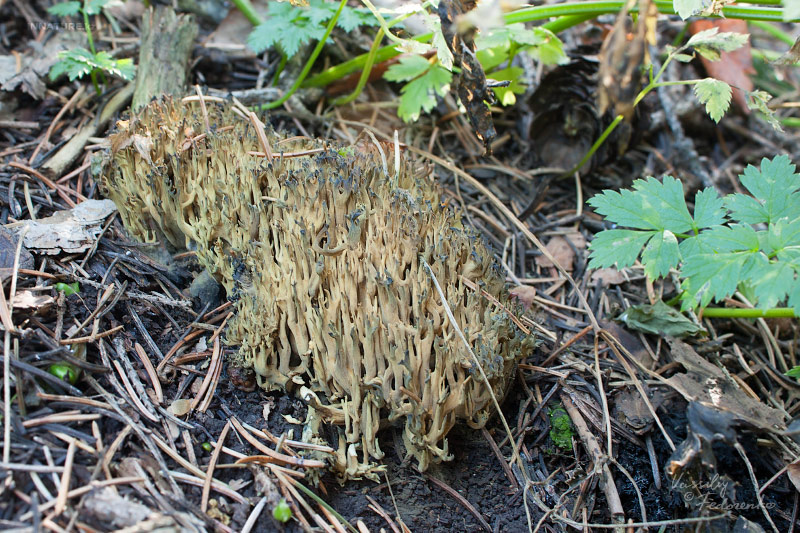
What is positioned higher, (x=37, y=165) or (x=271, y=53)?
(x=271, y=53)

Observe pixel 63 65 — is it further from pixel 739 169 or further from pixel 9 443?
pixel 739 169

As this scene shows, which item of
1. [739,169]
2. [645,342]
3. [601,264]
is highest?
[601,264]

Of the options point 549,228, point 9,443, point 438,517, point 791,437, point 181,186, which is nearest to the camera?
point 9,443

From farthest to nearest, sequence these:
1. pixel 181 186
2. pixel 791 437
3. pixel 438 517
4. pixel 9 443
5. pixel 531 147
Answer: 1. pixel 531 147
2. pixel 181 186
3. pixel 791 437
4. pixel 438 517
5. pixel 9 443

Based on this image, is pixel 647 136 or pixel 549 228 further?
pixel 647 136

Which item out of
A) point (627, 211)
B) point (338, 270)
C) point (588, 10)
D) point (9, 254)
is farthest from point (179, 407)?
point (588, 10)

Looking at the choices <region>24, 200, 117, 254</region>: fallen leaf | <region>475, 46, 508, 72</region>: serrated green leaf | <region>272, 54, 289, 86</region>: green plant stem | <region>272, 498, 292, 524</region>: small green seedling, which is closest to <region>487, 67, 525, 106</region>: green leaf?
<region>475, 46, 508, 72</region>: serrated green leaf

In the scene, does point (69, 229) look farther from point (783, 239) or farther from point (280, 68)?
point (783, 239)

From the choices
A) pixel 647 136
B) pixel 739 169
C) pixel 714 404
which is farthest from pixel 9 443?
pixel 739 169
